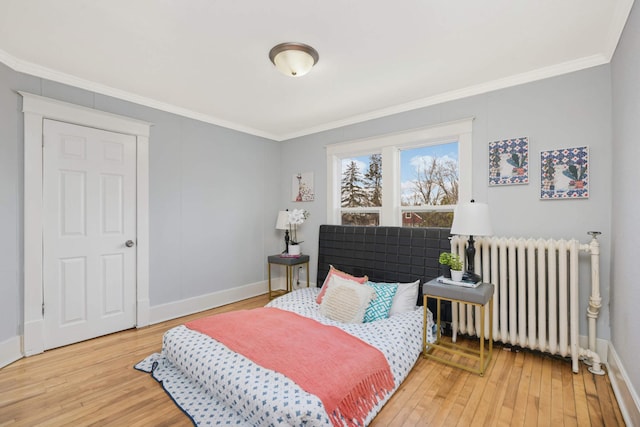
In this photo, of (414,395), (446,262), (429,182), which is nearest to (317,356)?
(414,395)

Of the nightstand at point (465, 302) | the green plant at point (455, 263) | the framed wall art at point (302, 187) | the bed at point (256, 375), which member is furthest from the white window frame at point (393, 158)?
the bed at point (256, 375)

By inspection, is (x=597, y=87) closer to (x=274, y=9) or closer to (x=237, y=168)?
(x=274, y=9)

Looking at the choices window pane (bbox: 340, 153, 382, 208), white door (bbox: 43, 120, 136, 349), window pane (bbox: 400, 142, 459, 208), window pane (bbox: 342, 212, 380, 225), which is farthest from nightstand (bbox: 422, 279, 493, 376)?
white door (bbox: 43, 120, 136, 349)

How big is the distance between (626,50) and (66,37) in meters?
3.72

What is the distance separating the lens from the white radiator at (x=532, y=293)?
226 centimetres

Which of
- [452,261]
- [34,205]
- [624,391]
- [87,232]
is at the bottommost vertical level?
[624,391]

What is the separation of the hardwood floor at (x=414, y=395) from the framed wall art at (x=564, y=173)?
4.46 feet

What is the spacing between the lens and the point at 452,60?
93.8 inches

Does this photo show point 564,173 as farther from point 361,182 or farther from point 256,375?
point 256,375

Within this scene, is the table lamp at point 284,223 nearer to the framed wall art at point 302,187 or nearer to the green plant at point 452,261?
the framed wall art at point 302,187

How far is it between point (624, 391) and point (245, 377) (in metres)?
2.26

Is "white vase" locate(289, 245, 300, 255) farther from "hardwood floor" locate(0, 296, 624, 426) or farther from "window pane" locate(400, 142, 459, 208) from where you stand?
"hardwood floor" locate(0, 296, 624, 426)

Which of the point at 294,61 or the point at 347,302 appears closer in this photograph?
the point at 294,61

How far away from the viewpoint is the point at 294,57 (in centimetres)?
220
